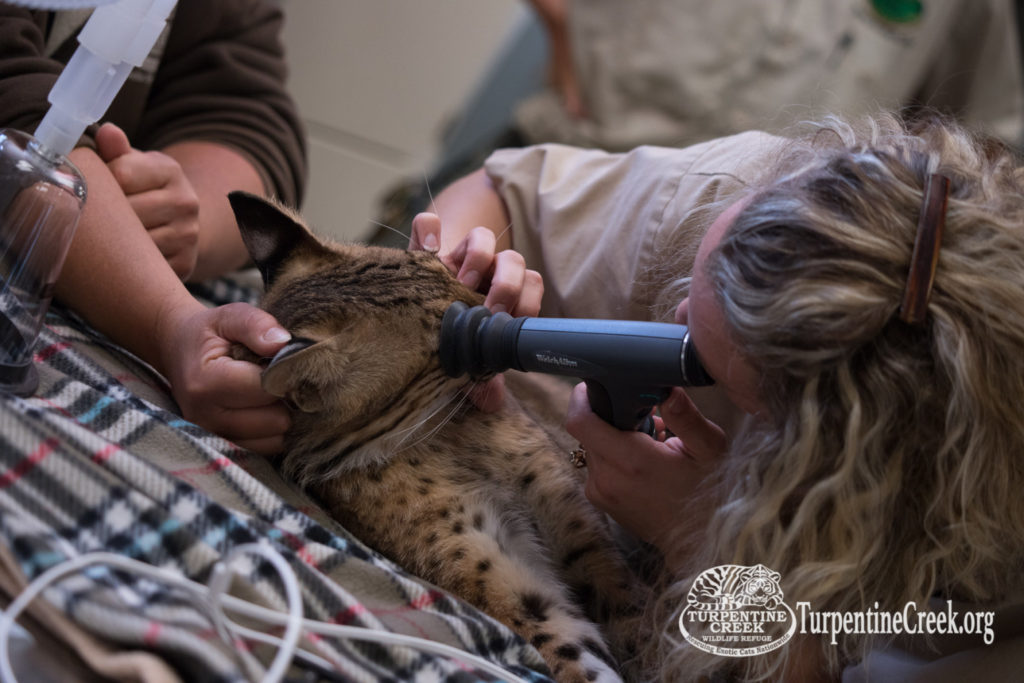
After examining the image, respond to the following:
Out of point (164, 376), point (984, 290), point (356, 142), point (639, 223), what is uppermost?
point (984, 290)

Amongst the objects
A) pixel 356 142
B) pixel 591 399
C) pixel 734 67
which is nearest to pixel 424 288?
pixel 591 399

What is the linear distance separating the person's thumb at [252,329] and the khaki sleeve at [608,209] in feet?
1.52

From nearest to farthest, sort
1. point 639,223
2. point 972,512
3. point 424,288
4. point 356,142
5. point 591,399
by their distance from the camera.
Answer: point 972,512 → point 591,399 → point 424,288 → point 639,223 → point 356,142

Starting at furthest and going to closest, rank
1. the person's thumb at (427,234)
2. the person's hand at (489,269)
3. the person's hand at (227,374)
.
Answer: the person's thumb at (427,234) < the person's hand at (489,269) < the person's hand at (227,374)

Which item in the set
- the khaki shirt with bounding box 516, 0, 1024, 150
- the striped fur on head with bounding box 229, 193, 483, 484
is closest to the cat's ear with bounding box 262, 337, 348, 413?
the striped fur on head with bounding box 229, 193, 483, 484

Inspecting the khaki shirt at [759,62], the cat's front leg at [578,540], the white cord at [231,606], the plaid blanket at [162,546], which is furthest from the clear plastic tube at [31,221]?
the khaki shirt at [759,62]

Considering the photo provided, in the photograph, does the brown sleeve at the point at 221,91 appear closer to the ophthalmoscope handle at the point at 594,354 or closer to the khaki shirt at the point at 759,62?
the ophthalmoscope handle at the point at 594,354

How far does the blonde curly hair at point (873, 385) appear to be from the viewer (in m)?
0.68

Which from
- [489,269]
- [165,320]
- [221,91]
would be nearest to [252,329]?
[165,320]

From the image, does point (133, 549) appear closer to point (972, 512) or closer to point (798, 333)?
point (798, 333)

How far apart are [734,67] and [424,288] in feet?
5.60

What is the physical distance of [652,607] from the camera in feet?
3.19

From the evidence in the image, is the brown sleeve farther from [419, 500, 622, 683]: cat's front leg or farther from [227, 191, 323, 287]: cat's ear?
[419, 500, 622, 683]: cat's front leg

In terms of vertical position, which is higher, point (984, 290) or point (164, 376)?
point (984, 290)
